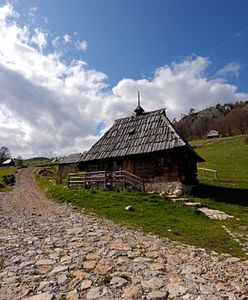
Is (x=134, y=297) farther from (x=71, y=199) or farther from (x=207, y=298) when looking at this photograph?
(x=71, y=199)

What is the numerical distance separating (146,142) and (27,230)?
13.6m

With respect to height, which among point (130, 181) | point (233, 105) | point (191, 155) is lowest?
point (130, 181)

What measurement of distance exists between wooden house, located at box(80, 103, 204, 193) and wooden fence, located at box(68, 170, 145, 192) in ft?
3.59

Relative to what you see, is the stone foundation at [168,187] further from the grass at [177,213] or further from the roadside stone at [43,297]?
the roadside stone at [43,297]

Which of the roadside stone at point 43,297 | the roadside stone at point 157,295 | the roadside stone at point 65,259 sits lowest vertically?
the roadside stone at point 157,295

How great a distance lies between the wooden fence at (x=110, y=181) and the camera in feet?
71.6

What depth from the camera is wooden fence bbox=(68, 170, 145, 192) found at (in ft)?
71.6

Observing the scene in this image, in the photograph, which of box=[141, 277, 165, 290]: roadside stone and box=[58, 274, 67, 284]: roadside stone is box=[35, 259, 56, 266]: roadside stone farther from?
box=[141, 277, 165, 290]: roadside stone

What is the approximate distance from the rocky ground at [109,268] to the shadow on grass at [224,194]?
11.5 meters

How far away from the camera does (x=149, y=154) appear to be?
22891 millimetres

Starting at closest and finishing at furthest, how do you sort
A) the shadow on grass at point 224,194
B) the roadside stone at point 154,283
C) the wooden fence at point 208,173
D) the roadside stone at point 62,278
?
the roadside stone at point 154,283 → the roadside stone at point 62,278 → the shadow on grass at point 224,194 → the wooden fence at point 208,173

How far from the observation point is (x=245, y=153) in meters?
51.3

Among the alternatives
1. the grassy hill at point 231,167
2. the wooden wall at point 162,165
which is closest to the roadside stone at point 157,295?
the wooden wall at point 162,165

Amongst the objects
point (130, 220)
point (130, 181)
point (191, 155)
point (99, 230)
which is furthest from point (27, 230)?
point (191, 155)
